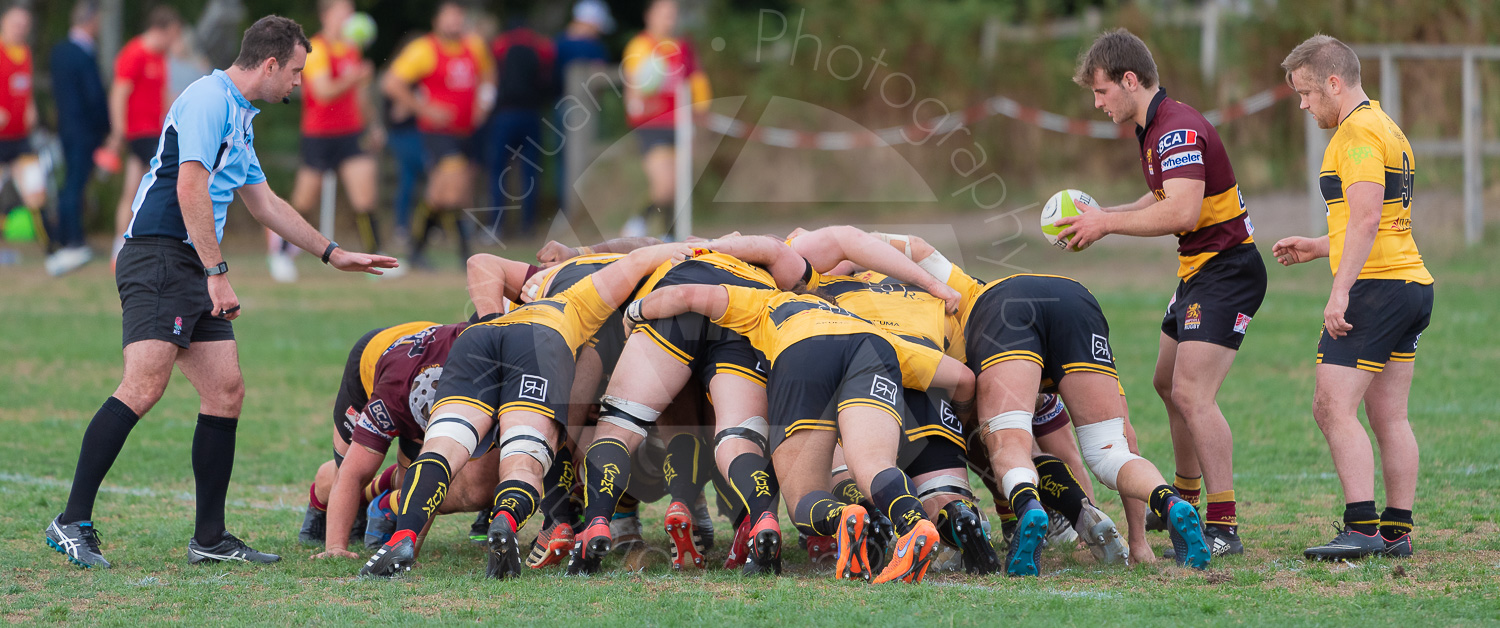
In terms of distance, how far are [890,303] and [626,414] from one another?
1.14 m

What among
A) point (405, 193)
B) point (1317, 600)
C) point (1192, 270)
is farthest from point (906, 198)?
point (1317, 600)

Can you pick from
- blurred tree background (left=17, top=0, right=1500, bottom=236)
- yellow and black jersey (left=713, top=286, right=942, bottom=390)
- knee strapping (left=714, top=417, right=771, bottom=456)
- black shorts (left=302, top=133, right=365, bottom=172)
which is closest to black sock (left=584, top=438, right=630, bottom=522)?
knee strapping (left=714, top=417, right=771, bottom=456)

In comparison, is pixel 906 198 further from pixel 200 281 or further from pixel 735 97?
pixel 200 281

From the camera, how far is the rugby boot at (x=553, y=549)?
5.06 meters

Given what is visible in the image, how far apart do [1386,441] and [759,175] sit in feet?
43.4

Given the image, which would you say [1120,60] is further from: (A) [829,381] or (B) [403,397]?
(B) [403,397]

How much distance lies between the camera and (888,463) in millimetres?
4836

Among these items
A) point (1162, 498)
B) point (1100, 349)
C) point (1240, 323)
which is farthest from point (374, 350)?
point (1240, 323)

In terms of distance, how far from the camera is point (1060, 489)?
17.0ft

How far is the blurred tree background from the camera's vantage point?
16422 mm

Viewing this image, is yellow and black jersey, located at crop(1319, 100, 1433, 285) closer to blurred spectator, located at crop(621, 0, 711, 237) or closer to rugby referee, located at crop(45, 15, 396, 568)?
rugby referee, located at crop(45, 15, 396, 568)

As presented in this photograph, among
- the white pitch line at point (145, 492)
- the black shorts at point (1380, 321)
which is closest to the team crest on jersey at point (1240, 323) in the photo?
the black shorts at point (1380, 321)

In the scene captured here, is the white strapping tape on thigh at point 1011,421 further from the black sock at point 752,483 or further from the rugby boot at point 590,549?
the rugby boot at point 590,549

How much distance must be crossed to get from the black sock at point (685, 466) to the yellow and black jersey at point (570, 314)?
0.56 metres
